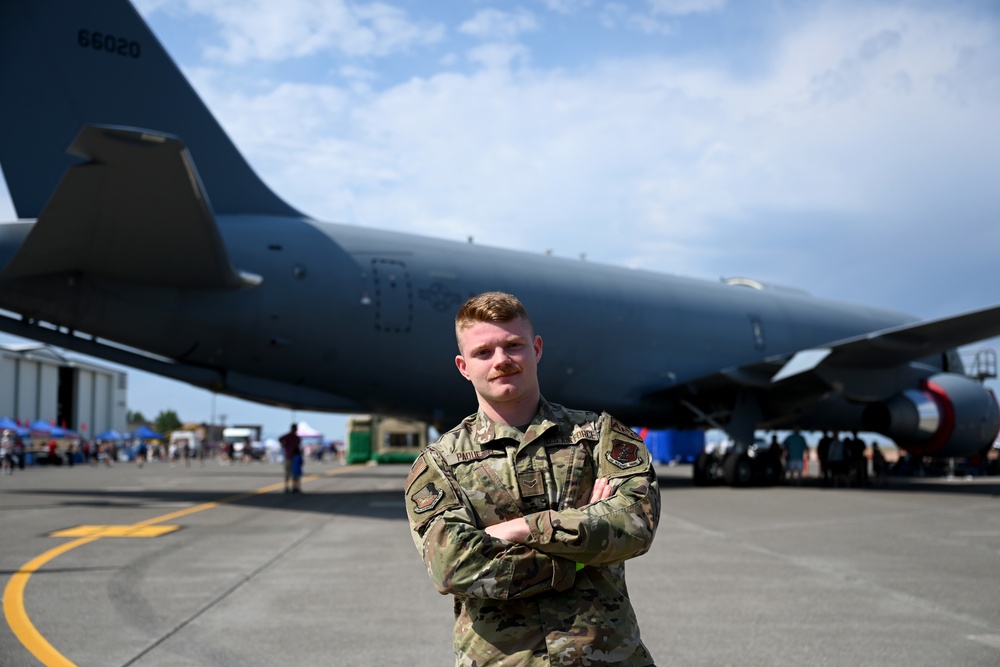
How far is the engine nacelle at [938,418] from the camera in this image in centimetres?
1867

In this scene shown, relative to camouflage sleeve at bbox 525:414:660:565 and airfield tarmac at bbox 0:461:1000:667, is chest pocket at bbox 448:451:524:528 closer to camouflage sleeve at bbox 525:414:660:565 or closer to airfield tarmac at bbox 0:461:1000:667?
camouflage sleeve at bbox 525:414:660:565

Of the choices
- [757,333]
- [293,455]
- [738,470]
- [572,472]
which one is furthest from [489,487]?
[757,333]

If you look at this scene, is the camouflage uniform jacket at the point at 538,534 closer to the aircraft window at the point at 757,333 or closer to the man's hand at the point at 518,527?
the man's hand at the point at 518,527

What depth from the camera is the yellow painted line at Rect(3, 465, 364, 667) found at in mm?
4738

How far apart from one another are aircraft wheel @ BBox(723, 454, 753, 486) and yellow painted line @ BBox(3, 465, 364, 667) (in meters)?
10.1

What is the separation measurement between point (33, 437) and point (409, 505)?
49486mm

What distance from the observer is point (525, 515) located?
218 cm

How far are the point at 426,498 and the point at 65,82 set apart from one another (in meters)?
13.1

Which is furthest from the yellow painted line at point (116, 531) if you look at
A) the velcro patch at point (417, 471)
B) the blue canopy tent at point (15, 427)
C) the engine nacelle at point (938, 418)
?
the blue canopy tent at point (15, 427)

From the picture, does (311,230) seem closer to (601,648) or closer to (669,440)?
(601,648)

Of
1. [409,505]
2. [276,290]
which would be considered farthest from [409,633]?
[276,290]

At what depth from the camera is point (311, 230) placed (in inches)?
570

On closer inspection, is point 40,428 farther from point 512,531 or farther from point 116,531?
point 512,531

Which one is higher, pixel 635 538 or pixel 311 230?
pixel 311 230
